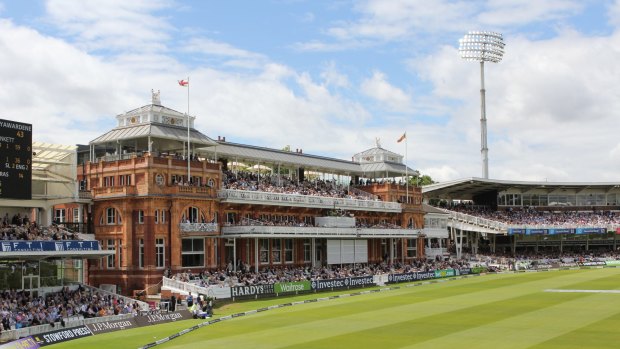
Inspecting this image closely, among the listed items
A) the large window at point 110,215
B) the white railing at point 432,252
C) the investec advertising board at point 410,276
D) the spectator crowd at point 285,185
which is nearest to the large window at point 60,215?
the large window at point 110,215

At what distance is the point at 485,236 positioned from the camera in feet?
328

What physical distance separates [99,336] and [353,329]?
11211 millimetres

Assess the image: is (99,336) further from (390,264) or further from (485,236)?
(485,236)

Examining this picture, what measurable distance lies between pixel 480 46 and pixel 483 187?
20.8 m

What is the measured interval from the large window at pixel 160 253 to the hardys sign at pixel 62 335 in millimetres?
17884

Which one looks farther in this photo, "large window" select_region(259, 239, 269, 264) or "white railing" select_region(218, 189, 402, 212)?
"large window" select_region(259, 239, 269, 264)

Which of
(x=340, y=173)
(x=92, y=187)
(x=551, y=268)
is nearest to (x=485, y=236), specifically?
(x=551, y=268)

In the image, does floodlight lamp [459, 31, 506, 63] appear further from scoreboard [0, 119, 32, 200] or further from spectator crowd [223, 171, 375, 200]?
scoreboard [0, 119, 32, 200]

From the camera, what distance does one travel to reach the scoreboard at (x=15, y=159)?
40.4 m

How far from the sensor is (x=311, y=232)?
6234cm

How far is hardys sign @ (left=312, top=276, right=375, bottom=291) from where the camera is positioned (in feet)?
183

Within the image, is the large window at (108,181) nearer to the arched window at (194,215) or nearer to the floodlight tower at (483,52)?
the arched window at (194,215)

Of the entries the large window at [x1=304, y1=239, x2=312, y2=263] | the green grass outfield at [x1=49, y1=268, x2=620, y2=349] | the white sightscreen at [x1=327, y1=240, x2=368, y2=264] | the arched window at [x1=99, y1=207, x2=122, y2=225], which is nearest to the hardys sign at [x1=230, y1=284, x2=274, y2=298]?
the green grass outfield at [x1=49, y1=268, x2=620, y2=349]

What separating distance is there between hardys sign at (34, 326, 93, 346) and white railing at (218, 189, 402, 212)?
76.6ft
